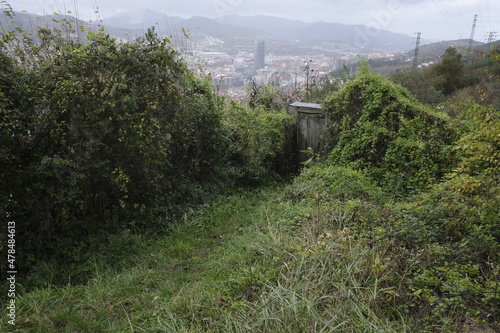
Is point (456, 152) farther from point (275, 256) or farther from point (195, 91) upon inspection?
point (195, 91)

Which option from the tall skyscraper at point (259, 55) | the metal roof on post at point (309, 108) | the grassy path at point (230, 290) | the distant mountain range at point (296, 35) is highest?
the distant mountain range at point (296, 35)

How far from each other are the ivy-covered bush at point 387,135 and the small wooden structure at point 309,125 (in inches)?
14.3

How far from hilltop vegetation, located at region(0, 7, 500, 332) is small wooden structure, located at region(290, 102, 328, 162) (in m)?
1.27

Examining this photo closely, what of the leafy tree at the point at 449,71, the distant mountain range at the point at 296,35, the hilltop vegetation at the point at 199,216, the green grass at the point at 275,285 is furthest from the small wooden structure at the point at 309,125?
the leafy tree at the point at 449,71

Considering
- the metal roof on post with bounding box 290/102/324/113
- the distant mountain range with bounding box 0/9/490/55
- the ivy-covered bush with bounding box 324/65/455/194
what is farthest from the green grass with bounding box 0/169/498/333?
the distant mountain range with bounding box 0/9/490/55

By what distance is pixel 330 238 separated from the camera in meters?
3.38

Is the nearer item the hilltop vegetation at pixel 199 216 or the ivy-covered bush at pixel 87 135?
the hilltop vegetation at pixel 199 216

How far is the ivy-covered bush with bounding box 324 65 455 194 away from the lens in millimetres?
5145

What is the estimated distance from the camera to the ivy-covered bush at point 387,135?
514cm

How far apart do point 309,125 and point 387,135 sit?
189 centimetres

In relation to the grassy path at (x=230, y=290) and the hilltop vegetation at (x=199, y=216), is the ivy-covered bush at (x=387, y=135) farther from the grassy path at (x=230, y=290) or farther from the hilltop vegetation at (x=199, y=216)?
the grassy path at (x=230, y=290)

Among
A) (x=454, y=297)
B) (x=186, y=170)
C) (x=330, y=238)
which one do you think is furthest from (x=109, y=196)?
(x=454, y=297)

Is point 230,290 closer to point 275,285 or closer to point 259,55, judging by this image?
point 275,285

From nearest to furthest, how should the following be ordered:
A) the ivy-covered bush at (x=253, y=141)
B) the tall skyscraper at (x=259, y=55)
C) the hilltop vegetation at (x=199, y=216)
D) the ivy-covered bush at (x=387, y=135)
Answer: the hilltop vegetation at (x=199, y=216) < the ivy-covered bush at (x=387, y=135) < the ivy-covered bush at (x=253, y=141) < the tall skyscraper at (x=259, y=55)
